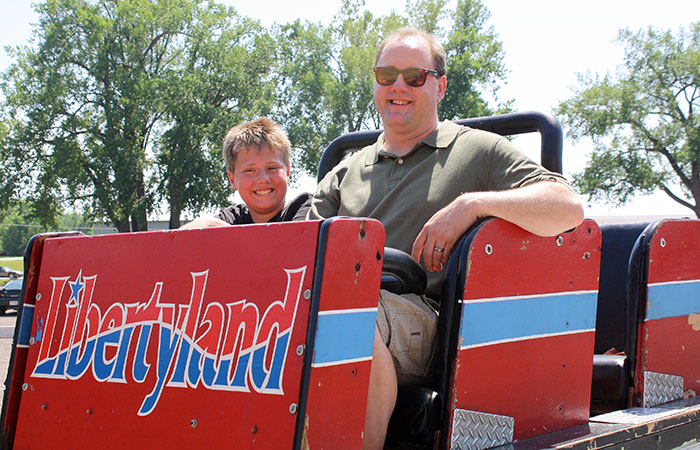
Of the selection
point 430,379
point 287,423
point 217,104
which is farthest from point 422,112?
point 217,104

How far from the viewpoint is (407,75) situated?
2.49 metres

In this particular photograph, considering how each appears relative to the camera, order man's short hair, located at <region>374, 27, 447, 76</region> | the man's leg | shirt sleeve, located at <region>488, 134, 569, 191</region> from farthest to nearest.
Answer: man's short hair, located at <region>374, 27, 447, 76</region> < shirt sleeve, located at <region>488, 134, 569, 191</region> < the man's leg

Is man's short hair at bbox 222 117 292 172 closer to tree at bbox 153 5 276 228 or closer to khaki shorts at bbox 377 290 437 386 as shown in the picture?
khaki shorts at bbox 377 290 437 386

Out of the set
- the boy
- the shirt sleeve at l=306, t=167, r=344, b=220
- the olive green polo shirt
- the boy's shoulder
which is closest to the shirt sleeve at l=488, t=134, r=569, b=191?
the olive green polo shirt

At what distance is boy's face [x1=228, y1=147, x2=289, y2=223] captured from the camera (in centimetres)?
284

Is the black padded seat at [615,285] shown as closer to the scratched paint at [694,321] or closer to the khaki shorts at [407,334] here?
the scratched paint at [694,321]

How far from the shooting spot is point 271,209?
2.94 m

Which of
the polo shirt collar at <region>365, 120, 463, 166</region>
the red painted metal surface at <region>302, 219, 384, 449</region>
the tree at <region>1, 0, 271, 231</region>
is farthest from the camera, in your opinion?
the tree at <region>1, 0, 271, 231</region>

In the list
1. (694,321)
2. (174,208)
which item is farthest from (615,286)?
(174,208)

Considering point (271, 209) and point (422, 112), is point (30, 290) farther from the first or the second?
point (422, 112)

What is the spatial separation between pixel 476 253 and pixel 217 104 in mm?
30308

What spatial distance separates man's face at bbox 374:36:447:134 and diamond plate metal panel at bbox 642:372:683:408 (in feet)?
3.90

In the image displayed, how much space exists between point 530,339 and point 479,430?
11.9 inches

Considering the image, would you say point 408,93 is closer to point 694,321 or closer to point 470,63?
point 694,321
